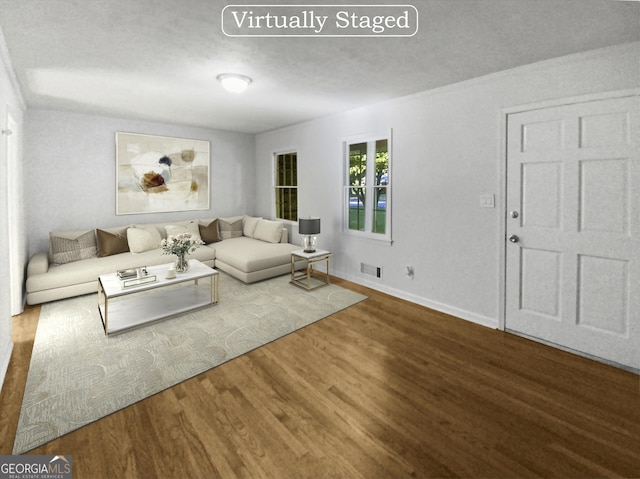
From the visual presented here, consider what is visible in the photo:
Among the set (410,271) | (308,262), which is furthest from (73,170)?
(410,271)

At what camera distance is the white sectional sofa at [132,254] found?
12.6ft

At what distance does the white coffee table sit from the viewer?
10.3 ft

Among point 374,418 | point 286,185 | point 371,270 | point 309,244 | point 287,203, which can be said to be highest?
point 286,185

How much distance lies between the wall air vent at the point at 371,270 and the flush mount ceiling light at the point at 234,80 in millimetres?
2697

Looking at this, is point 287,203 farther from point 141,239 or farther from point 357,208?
point 141,239

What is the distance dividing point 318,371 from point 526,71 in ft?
10.2

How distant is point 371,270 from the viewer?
14.4ft

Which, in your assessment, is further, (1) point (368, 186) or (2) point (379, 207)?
(1) point (368, 186)

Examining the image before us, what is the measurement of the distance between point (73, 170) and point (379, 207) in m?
4.43

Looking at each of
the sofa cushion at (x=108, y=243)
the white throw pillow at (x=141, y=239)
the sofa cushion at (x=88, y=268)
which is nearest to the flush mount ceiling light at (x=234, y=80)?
the sofa cushion at (x=88, y=268)

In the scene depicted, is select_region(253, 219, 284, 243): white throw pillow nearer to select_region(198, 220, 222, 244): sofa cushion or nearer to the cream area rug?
select_region(198, 220, 222, 244): sofa cushion

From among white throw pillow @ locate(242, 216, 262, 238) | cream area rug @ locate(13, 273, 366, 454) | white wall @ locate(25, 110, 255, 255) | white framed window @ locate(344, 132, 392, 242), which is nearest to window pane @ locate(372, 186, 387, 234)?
white framed window @ locate(344, 132, 392, 242)

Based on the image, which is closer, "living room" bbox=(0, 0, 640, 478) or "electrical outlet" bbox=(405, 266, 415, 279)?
"living room" bbox=(0, 0, 640, 478)

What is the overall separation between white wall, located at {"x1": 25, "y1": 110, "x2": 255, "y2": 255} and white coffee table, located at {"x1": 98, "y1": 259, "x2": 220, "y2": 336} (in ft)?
5.61
